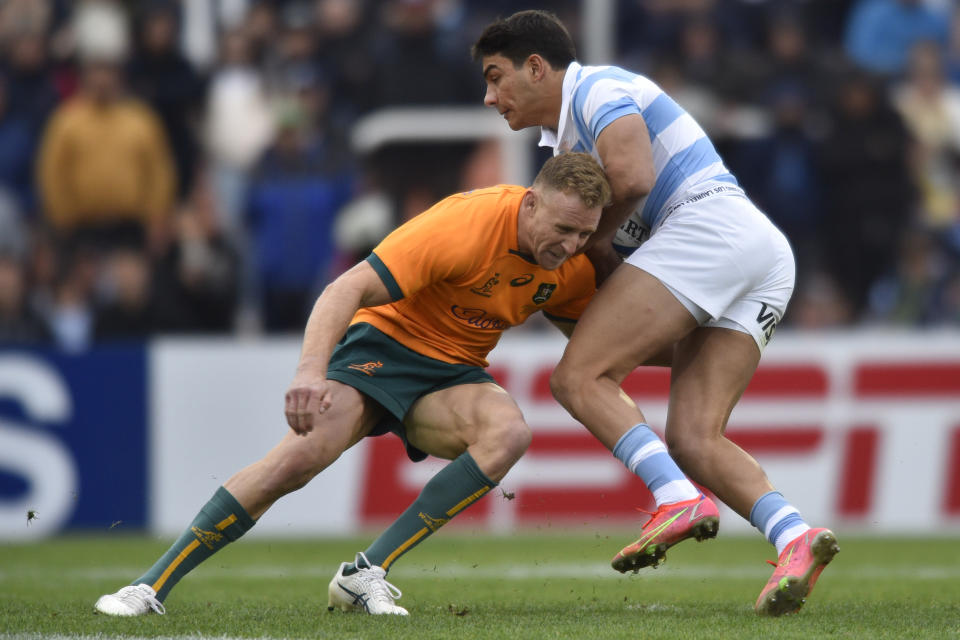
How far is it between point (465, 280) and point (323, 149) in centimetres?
572

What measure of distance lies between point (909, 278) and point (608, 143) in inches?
253

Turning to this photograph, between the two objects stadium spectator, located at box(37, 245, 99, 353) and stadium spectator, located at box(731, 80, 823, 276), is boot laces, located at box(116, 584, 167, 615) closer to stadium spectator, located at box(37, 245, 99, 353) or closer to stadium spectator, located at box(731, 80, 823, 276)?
stadium spectator, located at box(37, 245, 99, 353)

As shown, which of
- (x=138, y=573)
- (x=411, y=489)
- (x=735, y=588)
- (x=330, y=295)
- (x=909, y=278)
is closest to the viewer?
(x=330, y=295)

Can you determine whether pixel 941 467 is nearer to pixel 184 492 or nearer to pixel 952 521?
pixel 952 521

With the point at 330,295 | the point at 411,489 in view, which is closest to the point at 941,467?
the point at 411,489

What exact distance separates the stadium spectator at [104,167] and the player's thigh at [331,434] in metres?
5.70

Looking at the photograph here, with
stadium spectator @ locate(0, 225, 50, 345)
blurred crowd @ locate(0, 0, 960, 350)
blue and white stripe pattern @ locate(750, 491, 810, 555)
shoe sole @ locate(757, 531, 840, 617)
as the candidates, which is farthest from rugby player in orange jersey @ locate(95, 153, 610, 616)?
stadium spectator @ locate(0, 225, 50, 345)

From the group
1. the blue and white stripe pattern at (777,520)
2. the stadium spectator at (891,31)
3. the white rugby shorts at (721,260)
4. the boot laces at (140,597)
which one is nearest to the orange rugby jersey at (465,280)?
the white rugby shorts at (721,260)

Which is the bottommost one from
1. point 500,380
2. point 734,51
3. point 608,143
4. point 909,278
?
point 500,380

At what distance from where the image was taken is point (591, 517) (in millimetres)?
Result: 9578

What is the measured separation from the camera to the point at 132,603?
508 cm

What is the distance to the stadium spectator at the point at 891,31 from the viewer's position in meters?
11.6

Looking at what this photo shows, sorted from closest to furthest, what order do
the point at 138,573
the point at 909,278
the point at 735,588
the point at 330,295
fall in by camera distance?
the point at 330,295 → the point at 735,588 → the point at 138,573 → the point at 909,278

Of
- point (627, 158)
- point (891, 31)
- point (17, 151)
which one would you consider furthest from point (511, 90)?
point (891, 31)
